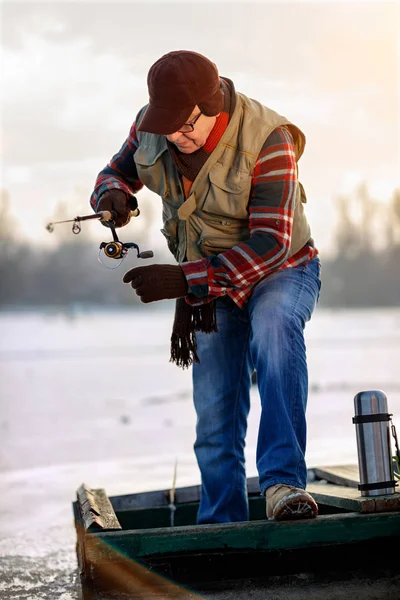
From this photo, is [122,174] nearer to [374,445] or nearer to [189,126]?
[189,126]

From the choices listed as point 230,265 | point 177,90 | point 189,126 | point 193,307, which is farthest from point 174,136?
point 193,307

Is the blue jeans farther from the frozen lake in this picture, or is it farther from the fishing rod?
the frozen lake

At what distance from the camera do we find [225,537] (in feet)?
8.79

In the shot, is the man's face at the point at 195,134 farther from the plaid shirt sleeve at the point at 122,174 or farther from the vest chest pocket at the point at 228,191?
the plaid shirt sleeve at the point at 122,174

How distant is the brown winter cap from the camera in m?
2.82

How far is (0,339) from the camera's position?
33.8m

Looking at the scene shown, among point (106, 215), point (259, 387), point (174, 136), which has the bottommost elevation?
point (259, 387)

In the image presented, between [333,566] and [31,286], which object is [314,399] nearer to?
[333,566]

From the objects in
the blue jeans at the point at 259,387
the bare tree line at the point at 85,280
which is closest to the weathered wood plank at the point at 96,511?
the blue jeans at the point at 259,387

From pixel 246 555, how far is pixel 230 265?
93 cm

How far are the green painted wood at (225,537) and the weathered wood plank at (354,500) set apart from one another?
11 cm

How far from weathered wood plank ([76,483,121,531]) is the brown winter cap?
130 cm

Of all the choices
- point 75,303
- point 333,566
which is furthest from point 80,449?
point 75,303

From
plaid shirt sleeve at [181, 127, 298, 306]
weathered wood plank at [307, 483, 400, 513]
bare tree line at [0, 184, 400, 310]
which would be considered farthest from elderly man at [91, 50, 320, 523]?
bare tree line at [0, 184, 400, 310]
